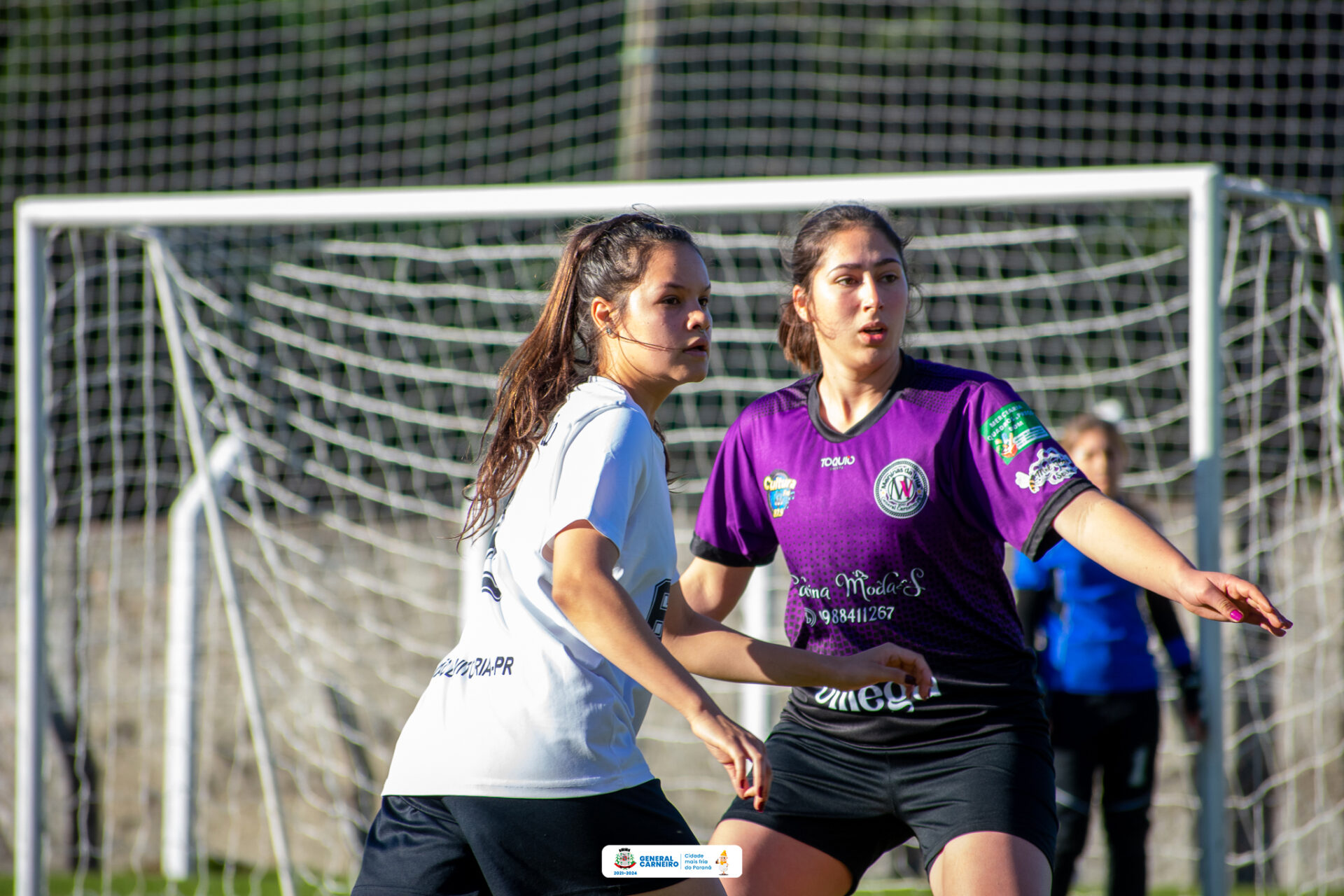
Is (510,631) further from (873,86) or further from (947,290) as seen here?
(873,86)

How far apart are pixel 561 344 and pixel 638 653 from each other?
63 cm

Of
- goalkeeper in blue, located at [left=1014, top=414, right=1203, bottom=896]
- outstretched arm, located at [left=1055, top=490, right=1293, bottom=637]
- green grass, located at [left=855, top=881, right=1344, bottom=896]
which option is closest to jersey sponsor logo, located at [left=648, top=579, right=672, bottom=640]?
outstretched arm, located at [left=1055, top=490, right=1293, bottom=637]

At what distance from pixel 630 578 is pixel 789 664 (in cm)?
37

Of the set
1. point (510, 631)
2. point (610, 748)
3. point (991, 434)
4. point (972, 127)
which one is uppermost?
point (972, 127)

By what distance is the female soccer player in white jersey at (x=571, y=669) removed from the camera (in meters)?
1.66

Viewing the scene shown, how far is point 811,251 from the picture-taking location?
2.40 meters

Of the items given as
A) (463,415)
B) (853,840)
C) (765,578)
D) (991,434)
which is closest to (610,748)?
(853,840)

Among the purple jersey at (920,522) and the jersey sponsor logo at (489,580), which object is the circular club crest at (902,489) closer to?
the purple jersey at (920,522)

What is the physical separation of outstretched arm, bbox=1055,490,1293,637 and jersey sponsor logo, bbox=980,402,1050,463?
0.14 metres

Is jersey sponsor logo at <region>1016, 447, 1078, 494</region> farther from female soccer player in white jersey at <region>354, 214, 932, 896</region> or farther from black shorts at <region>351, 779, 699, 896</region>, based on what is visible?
black shorts at <region>351, 779, 699, 896</region>

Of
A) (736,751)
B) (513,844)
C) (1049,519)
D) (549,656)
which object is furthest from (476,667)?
(1049,519)

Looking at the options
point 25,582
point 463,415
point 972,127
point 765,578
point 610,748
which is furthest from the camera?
point 972,127

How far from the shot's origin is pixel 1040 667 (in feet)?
12.0

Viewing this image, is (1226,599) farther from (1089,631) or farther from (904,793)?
(1089,631)
